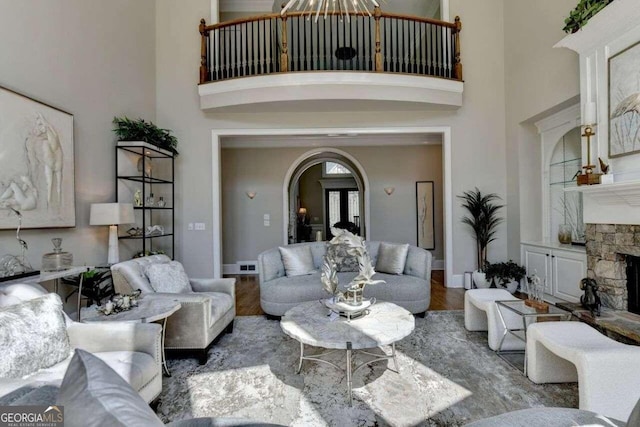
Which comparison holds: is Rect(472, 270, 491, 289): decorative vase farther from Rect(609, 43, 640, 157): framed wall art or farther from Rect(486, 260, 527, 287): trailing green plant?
Rect(609, 43, 640, 157): framed wall art

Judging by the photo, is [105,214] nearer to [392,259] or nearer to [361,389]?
[361,389]

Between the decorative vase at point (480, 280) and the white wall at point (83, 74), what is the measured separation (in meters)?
5.32

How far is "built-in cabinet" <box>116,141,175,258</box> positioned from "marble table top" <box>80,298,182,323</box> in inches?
78.0

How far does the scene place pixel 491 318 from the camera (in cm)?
300

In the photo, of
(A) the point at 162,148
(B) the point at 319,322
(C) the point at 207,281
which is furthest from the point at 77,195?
(B) the point at 319,322

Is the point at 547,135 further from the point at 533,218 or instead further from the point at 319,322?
the point at 319,322

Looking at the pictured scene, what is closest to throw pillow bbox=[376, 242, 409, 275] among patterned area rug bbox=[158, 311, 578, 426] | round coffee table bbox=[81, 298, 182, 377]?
patterned area rug bbox=[158, 311, 578, 426]

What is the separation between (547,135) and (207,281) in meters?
5.27

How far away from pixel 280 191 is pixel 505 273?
15.5 feet

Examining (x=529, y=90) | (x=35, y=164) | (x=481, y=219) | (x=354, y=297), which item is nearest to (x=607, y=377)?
(x=354, y=297)

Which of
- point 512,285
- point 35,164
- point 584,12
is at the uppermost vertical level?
point 584,12

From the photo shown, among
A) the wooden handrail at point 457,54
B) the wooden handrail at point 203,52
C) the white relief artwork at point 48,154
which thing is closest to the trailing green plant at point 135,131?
the white relief artwork at point 48,154

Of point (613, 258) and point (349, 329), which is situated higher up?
point (613, 258)

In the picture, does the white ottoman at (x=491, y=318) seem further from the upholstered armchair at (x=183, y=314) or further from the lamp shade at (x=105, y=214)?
the lamp shade at (x=105, y=214)
